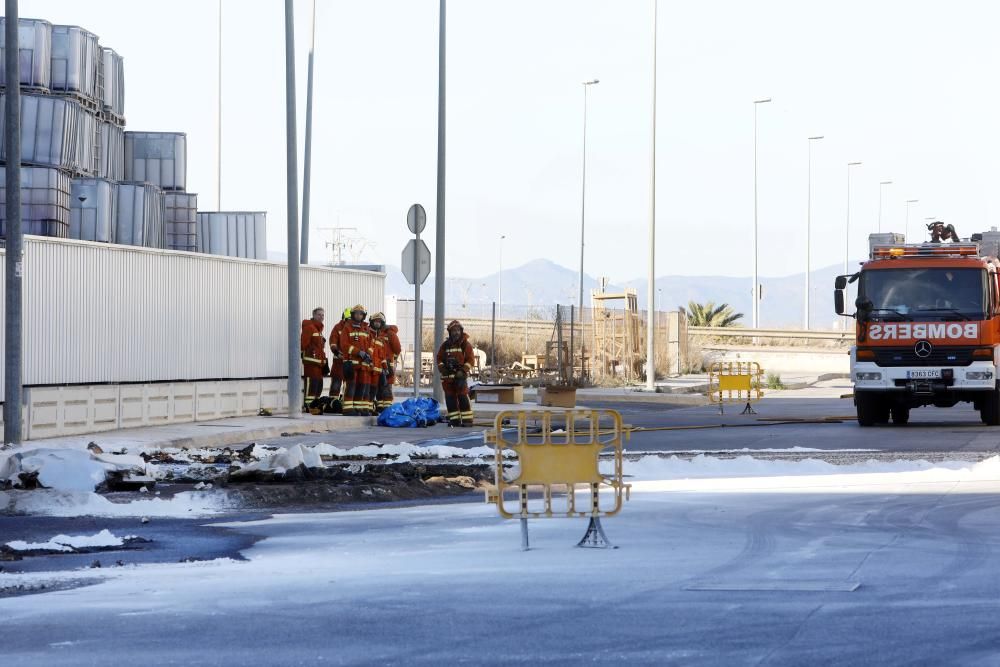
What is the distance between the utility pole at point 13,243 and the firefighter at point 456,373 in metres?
8.51

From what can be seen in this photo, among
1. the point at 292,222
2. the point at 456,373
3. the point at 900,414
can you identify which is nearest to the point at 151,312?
the point at 292,222

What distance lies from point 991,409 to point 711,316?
6619 centimetres

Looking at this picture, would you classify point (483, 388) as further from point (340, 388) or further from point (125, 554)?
point (125, 554)

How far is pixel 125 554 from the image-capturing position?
10.5 metres

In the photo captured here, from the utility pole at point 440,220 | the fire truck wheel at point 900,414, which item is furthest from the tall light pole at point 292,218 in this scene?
the fire truck wheel at point 900,414

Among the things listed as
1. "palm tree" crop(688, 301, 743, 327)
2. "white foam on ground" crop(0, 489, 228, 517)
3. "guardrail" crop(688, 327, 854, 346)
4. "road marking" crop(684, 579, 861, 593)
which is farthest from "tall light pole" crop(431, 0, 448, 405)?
"palm tree" crop(688, 301, 743, 327)

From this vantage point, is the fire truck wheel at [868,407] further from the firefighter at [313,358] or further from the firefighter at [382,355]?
the firefighter at [313,358]

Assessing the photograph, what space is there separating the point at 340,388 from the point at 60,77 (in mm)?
7072

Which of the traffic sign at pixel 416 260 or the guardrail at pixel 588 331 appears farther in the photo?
the guardrail at pixel 588 331

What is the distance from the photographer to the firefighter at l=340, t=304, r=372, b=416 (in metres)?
26.7

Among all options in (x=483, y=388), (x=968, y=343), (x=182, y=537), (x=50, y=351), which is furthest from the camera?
(x=483, y=388)

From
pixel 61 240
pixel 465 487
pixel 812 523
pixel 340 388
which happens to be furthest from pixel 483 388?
pixel 812 523

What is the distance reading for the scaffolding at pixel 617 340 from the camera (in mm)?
48938

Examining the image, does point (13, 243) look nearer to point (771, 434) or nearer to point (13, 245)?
point (13, 245)
